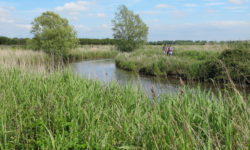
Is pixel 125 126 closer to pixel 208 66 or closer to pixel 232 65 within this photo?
pixel 232 65

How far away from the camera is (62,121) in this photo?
333cm

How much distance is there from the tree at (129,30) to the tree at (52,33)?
877 centimetres

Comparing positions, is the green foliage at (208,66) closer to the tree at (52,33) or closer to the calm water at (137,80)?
the calm water at (137,80)

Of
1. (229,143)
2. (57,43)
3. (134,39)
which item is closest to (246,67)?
(229,143)

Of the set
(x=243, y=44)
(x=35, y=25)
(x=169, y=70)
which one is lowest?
(x=169, y=70)

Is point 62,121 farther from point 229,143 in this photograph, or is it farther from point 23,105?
point 229,143

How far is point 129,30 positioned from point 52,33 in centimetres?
1107

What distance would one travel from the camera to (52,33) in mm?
22062

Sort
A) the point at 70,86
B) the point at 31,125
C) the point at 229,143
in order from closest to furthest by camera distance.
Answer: the point at 229,143
the point at 31,125
the point at 70,86

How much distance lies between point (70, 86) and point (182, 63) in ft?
31.9

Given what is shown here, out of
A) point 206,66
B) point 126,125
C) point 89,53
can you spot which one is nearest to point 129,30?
point 89,53

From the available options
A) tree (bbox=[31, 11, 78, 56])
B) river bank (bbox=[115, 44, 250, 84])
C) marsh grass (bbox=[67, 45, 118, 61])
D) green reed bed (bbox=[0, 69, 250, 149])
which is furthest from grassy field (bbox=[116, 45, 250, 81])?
marsh grass (bbox=[67, 45, 118, 61])

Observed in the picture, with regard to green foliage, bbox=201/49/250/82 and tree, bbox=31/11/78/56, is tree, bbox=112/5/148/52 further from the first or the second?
green foliage, bbox=201/49/250/82

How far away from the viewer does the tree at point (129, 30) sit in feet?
100
